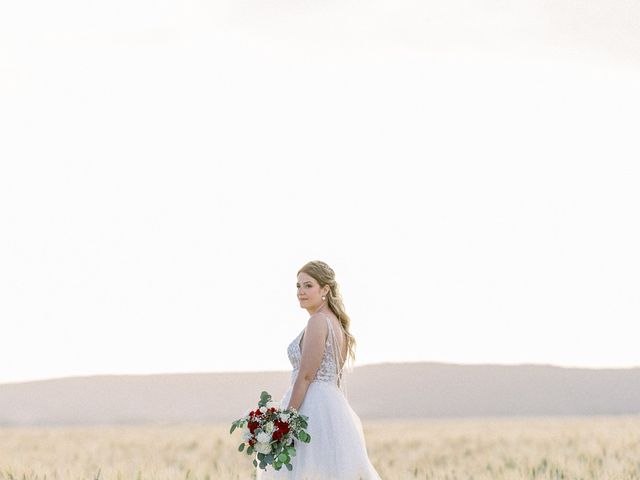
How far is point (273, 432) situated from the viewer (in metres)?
6.20

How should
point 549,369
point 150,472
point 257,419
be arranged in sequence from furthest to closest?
point 549,369
point 150,472
point 257,419

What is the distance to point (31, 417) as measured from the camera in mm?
54094

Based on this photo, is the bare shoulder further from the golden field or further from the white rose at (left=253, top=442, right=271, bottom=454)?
the golden field

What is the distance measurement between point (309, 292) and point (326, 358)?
44cm

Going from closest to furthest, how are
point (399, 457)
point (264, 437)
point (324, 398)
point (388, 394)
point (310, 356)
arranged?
point (264, 437)
point (310, 356)
point (324, 398)
point (399, 457)
point (388, 394)

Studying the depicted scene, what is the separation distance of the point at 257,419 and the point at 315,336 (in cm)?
61

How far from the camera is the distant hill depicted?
176 feet

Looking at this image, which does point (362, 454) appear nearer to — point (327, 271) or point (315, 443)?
point (315, 443)

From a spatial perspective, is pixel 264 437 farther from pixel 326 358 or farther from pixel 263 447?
pixel 326 358

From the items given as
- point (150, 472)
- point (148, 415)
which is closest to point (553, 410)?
point (148, 415)

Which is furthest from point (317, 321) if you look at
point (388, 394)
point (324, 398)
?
point (388, 394)

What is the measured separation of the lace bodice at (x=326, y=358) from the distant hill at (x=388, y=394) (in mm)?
44678

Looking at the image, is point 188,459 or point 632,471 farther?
point 188,459

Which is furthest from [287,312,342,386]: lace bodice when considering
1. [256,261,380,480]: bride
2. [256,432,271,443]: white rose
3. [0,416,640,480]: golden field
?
[0,416,640,480]: golden field
